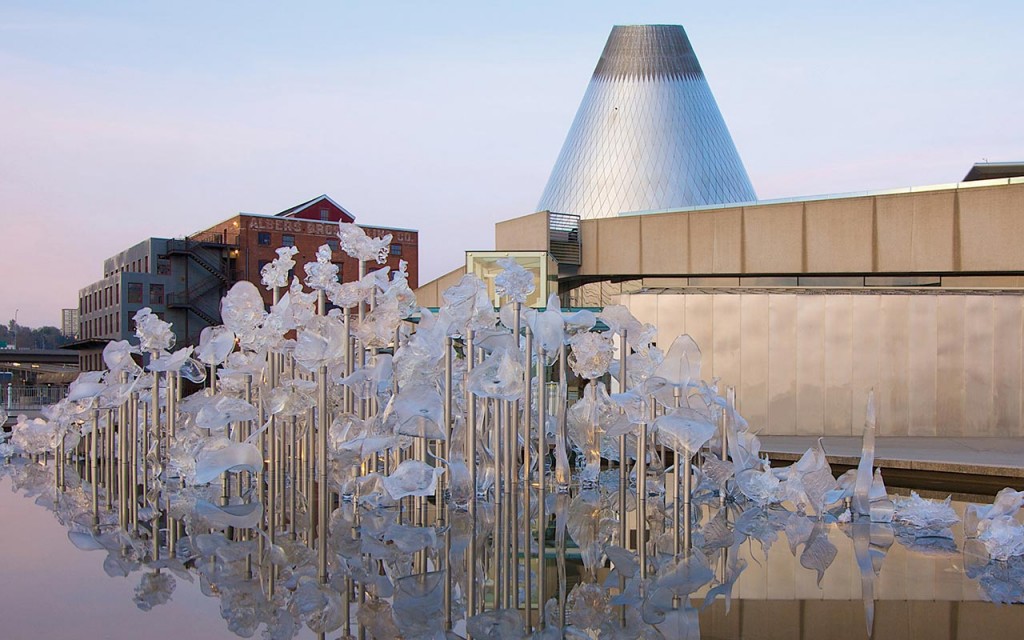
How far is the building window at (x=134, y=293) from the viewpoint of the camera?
44.6 meters

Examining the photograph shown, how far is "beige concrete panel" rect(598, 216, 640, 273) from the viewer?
21.8 metres

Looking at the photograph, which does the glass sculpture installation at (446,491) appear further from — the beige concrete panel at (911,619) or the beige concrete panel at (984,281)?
the beige concrete panel at (984,281)

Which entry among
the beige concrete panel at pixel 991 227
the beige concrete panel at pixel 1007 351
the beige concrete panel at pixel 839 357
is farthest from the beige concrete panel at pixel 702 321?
the beige concrete panel at pixel 991 227

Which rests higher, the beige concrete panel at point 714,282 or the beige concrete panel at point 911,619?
the beige concrete panel at point 714,282

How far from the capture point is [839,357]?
14.3m

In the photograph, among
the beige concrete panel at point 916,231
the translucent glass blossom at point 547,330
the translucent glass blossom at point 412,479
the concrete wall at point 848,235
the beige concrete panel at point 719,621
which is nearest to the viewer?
the beige concrete panel at point 719,621

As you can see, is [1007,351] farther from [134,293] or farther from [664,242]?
[134,293]

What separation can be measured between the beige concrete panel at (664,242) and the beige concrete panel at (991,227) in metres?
5.48

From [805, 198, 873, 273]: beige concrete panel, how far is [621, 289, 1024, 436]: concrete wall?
15.0 ft

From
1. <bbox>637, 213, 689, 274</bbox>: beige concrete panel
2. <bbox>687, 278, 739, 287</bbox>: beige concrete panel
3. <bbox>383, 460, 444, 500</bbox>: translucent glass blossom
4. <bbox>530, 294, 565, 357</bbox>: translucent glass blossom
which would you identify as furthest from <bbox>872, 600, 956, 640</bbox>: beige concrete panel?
<bbox>687, 278, 739, 287</bbox>: beige concrete panel

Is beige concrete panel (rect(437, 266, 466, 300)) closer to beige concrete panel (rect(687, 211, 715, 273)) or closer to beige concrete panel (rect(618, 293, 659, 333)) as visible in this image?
beige concrete panel (rect(687, 211, 715, 273))

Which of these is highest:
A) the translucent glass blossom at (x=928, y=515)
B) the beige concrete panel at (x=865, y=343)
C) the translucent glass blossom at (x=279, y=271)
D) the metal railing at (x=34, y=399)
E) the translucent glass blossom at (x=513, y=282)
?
the translucent glass blossom at (x=279, y=271)

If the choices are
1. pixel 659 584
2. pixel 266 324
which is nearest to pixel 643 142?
pixel 266 324

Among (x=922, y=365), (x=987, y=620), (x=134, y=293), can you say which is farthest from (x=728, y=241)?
(x=134, y=293)
